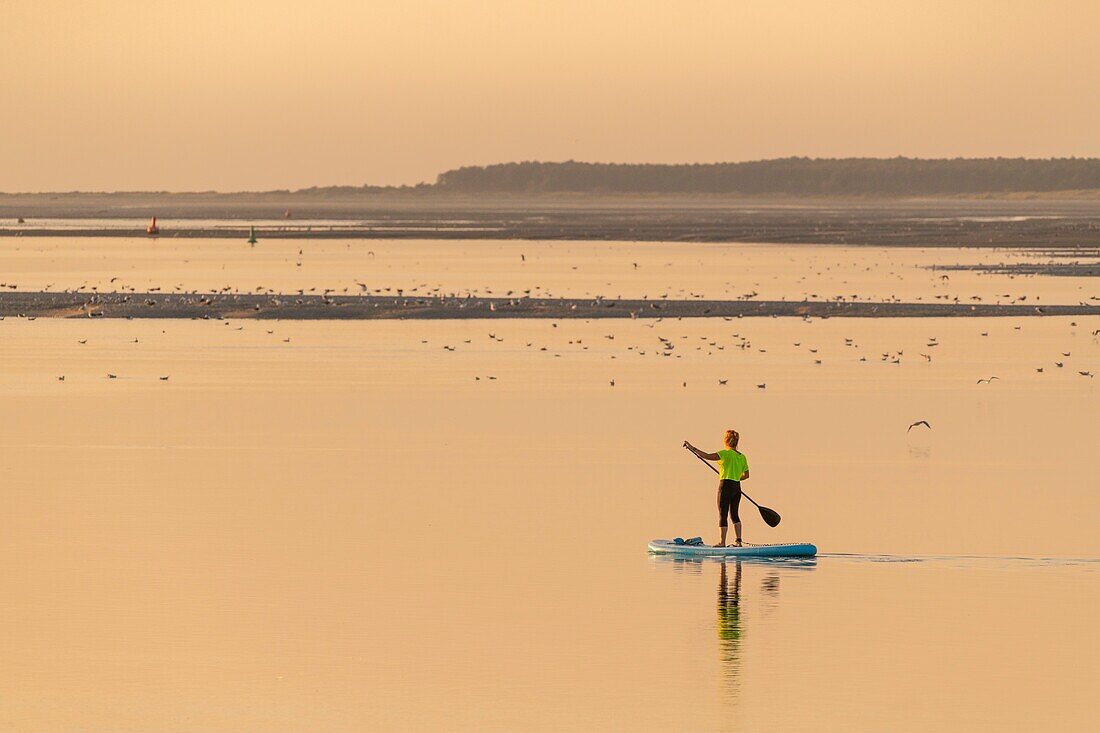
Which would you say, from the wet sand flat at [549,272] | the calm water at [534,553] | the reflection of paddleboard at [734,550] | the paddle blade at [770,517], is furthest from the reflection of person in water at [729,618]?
the wet sand flat at [549,272]

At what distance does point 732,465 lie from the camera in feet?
A: 63.0

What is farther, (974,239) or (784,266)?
(974,239)

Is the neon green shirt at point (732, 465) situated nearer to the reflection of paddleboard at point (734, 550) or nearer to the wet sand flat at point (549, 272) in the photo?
the reflection of paddleboard at point (734, 550)

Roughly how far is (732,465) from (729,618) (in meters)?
3.70

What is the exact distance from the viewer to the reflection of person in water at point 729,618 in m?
14.4

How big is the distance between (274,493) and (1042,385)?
1533 cm

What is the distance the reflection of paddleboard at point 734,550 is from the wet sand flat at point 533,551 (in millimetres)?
150

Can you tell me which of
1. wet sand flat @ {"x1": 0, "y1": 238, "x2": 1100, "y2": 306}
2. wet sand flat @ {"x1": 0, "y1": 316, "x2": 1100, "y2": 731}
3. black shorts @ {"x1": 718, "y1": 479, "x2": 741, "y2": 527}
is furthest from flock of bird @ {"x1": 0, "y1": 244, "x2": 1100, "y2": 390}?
black shorts @ {"x1": 718, "y1": 479, "x2": 741, "y2": 527}

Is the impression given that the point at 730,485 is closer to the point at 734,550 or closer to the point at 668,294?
the point at 734,550

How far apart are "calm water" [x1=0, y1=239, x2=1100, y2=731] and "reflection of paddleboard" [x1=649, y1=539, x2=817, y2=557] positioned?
14 cm

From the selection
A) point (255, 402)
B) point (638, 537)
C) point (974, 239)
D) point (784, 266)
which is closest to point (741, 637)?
point (638, 537)

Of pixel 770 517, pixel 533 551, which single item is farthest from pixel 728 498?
pixel 533 551

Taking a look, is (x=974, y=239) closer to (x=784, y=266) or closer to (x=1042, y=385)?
(x=784, y=266)

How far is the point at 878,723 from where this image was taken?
12547 mm
